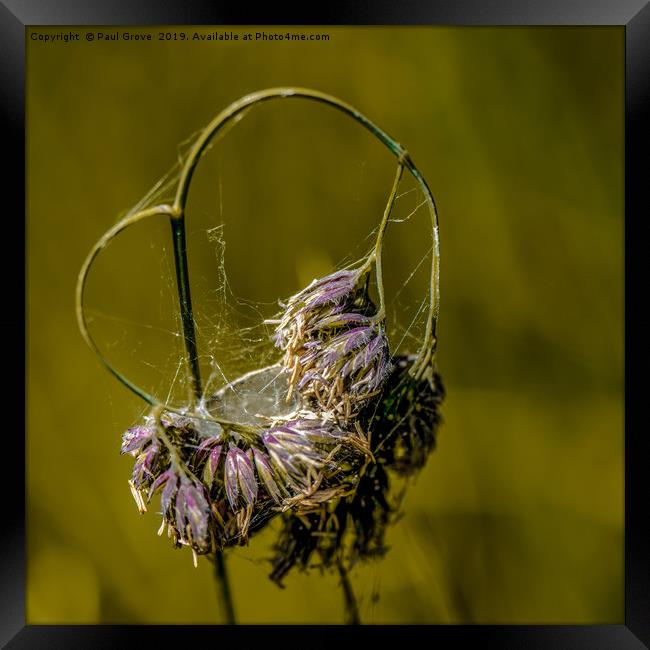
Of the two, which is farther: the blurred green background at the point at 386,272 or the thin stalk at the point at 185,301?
the blurred green background at the point at 386,272

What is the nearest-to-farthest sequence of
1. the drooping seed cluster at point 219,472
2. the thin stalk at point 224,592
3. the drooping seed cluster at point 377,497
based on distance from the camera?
the drooping seed cluster at point 219,472, the drooping seed cluster at point 377,497, the thin stalk at point 224,592

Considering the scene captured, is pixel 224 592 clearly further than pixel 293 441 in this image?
Yes

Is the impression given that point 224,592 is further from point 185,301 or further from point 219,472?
point 185,301

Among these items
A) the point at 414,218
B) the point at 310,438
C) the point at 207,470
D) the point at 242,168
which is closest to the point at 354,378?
the point at 310,438

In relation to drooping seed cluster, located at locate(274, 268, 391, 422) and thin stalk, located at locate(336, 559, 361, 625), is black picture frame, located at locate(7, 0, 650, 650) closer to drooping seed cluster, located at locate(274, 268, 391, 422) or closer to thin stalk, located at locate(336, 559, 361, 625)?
thin stalk, located at locate(336, 559, 361, 625)
